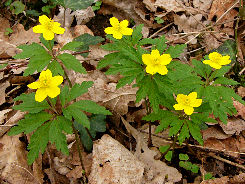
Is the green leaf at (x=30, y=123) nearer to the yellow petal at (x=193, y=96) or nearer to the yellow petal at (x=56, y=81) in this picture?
the yellow petal at (x=56, y=81)

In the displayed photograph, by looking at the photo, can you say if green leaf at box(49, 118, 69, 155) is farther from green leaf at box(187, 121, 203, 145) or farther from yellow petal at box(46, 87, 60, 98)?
green leaf at box(187, 121, 203, 145)

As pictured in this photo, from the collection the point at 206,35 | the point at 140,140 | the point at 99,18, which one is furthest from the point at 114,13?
the point at 140,140

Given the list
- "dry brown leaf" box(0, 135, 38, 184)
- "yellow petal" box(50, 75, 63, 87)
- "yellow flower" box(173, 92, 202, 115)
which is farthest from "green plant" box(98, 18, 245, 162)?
"dry brown leaf" box(0, 135, 38, 184)

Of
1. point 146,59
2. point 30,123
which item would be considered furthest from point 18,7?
point 146,59

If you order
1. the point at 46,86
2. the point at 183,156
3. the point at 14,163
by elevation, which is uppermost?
the point at 46,86

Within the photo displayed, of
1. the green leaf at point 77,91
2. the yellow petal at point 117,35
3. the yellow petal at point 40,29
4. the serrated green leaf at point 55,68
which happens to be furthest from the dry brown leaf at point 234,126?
the yellow petal at point 40,29

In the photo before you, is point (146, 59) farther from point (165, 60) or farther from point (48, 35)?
point (48, 35)
